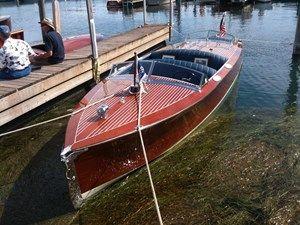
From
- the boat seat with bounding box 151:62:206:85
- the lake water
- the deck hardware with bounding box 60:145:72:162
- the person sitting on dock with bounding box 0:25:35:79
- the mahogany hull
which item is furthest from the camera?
the person sitting on dock with bounding box 0:25:35:79

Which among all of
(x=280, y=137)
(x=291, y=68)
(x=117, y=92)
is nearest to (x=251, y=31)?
(x=291, y=68)

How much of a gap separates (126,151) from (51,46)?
5671 millimetres

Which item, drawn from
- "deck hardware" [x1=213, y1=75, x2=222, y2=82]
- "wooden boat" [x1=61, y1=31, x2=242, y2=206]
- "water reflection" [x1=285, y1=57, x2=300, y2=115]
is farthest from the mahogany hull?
"water reflection" [x1=285, y1=57, x2=300, y2=115]

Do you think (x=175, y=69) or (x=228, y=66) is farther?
(x=228, y=66)

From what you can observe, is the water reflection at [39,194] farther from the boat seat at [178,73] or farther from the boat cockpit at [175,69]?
the boat seat at [178,73]

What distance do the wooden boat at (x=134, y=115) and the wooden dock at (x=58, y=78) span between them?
2004 millimetres

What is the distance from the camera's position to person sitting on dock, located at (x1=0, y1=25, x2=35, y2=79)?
8.99 meters

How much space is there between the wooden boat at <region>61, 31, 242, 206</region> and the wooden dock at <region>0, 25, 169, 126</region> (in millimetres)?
2004

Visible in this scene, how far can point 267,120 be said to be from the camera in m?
10.1

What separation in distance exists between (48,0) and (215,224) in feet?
213

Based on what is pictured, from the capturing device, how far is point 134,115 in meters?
7.14

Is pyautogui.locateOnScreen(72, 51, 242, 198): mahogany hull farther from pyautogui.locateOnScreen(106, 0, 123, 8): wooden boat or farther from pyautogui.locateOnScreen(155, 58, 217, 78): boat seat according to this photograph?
pyautogui.locateOnScreen(106, 0, 123, 8): wooden boat

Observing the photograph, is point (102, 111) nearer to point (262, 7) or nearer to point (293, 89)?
point (293, 89)

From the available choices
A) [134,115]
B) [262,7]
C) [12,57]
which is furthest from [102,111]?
[262,7]
